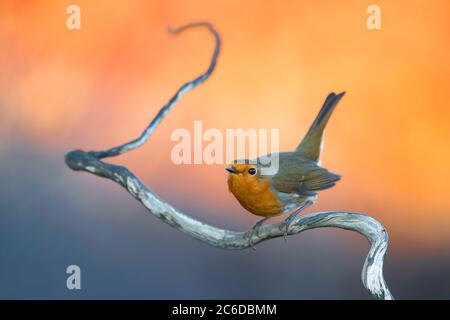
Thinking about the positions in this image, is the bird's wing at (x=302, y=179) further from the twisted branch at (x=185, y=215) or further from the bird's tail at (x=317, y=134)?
the twisted branch at (x=185, y=215)

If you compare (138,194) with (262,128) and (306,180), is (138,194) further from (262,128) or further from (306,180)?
(262,128)

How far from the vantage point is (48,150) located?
440cm

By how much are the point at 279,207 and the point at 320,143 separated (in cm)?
44

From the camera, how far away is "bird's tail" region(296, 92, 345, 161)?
311 centimetres

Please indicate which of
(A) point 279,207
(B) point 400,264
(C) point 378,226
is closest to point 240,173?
(A) point 279,207

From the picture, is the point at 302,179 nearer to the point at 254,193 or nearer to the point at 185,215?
the point at 254,193

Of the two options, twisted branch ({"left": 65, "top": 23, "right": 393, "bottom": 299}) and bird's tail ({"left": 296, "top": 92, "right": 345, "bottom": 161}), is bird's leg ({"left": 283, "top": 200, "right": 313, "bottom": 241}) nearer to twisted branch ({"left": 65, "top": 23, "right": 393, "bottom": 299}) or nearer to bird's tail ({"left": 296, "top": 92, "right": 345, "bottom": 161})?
twisted branch ({"left": 65, "top": 23, "right": 393, "bottom": 299})

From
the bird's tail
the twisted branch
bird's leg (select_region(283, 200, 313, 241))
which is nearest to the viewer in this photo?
the twisted branch

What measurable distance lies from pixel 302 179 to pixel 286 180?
84 mm

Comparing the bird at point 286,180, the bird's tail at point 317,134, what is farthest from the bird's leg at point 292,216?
the bird's tail at point 317,134

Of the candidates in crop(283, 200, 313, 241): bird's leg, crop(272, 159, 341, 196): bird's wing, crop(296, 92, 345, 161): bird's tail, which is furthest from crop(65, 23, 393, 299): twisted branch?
crop(296, 92, 345, 161): bird's tail

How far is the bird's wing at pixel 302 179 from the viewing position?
2.92m

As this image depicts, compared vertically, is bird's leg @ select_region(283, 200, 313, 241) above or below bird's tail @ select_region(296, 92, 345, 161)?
below

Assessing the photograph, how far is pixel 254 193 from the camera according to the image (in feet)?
9.27
